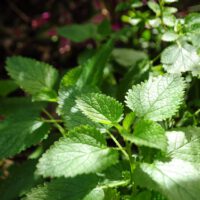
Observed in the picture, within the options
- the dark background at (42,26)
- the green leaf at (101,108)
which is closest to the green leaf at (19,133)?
the green leaf at (101,108)

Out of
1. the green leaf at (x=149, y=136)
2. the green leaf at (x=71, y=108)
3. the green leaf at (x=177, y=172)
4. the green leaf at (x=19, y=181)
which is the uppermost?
the green leaf at (x=71, y=108)

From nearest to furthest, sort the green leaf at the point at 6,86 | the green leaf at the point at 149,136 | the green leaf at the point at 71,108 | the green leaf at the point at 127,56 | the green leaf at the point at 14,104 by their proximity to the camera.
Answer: the green leaf at the point at 149,136 → the green leaf at the point at 71,108 → the green leaf at the point at 14,104 → the green leaf at the point at 6,86 → the green leaf at the point at 127,56

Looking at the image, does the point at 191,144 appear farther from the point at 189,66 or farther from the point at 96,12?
the point at 96,12

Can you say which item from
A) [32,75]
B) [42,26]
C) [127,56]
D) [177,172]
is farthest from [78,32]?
[177,172]

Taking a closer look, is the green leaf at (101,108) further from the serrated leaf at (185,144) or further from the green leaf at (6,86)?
the green leaf at (6,86)

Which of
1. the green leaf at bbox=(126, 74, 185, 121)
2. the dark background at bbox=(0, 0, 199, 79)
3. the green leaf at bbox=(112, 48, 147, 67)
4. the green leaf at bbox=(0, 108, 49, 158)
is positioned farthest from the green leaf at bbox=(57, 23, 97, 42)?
the green leaf at bbox=(126, 74, 185, 121)

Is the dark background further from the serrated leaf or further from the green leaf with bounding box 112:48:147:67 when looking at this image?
the serrated leaf
